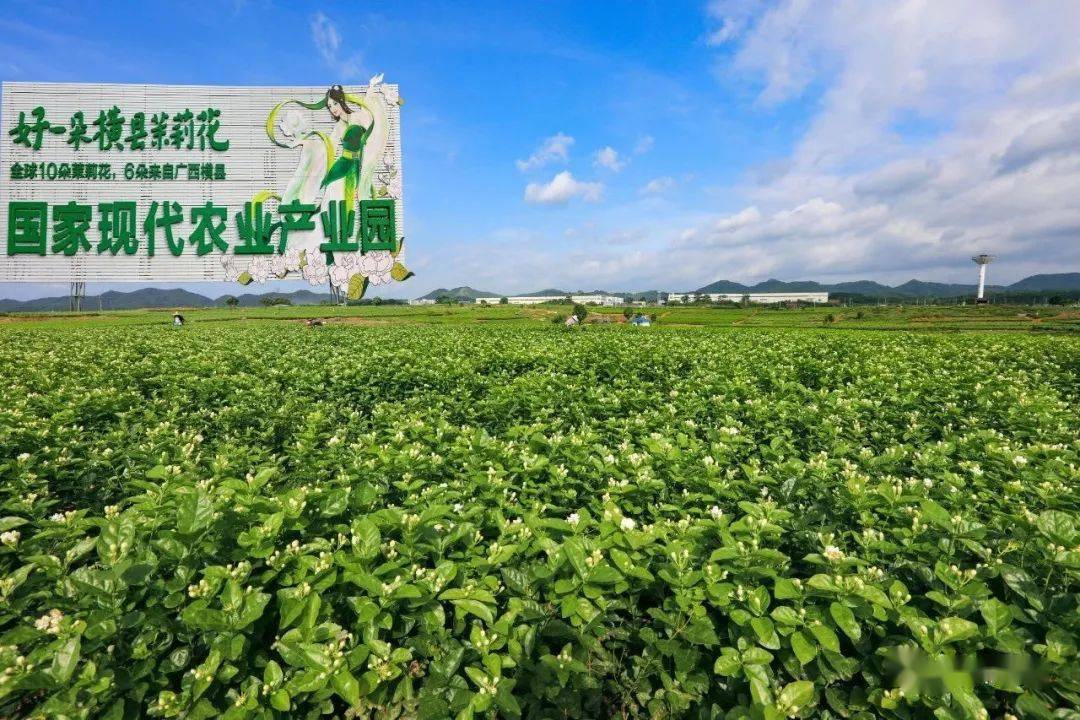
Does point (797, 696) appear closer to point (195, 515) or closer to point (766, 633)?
point (766, 633)

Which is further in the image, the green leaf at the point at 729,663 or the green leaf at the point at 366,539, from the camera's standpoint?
the green leaf at the point at 366,539

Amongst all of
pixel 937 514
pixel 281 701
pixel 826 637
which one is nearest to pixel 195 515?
pixel 281 701

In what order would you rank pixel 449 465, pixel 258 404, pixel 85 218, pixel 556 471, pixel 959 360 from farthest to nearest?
pixel 85 218
pixel 959 360
pixel 258 404
pixel 449 465
pixel 556 471

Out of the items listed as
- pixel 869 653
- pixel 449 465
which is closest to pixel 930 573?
pixel 869 653

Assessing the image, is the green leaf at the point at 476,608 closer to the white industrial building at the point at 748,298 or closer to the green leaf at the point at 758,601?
the green leaf at the point at 758,601

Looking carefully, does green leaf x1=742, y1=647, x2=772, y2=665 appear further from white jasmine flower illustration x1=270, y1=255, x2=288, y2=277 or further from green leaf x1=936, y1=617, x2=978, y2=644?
white jasmine flower illustration x1=270, y1=255, x2=288, y2=277

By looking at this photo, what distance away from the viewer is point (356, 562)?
2439mm

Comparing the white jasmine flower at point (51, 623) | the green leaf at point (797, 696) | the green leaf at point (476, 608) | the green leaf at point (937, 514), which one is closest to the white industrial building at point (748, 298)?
the green leaf at point (937, 514)

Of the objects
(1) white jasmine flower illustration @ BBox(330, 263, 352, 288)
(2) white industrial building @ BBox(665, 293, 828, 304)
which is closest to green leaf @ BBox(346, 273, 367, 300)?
(1) white jasmine flower illustration @ BBox(330, 263, 352, 288)

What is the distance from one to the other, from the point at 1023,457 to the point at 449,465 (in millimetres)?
4635

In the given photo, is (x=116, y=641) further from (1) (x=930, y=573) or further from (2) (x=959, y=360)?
(2) (x=959, y=360)

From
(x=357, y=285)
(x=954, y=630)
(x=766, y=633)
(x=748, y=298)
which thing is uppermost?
(x=748, y=298)

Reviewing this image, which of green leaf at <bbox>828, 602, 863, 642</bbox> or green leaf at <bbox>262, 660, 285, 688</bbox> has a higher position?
green leaf at <bbox>828, 602, 863, 642</bbox>

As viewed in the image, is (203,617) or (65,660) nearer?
(65,660)
